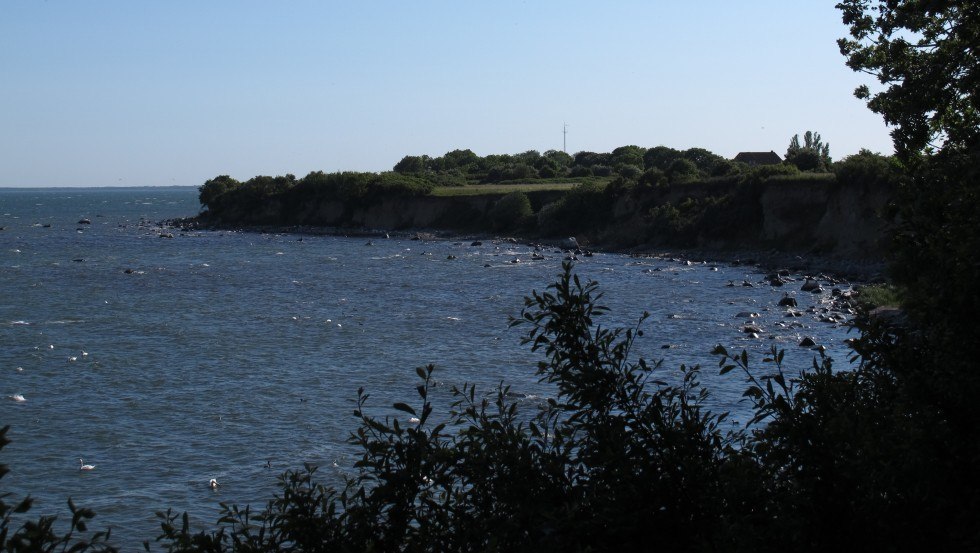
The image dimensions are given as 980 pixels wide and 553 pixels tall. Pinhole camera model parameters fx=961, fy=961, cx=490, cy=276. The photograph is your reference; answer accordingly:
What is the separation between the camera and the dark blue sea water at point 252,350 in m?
20.4

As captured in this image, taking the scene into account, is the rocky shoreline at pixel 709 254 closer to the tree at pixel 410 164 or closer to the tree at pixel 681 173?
the tree at pixel 681 173

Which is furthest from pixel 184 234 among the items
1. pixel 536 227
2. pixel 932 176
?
pixel 932 176

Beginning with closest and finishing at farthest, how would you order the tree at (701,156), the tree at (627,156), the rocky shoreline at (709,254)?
the rocky shoreline at (709,254) → the tree at (701,156) → the tree at (627,156)

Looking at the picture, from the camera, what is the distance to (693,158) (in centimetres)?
13962

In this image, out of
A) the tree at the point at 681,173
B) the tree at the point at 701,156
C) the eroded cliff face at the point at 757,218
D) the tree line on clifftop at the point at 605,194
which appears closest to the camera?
the eroded cliff face at the point at 757,218

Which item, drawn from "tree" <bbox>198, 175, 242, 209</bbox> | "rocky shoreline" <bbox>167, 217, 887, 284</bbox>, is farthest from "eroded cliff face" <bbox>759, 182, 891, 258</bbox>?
"tree" <bbox>198, 175, 242, 209</bbox>

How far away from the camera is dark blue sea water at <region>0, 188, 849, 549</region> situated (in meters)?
20.4

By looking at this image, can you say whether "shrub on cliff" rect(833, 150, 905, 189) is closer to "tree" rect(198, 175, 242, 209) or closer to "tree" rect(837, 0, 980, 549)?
"tree" rect(837, 0, 980, 549)

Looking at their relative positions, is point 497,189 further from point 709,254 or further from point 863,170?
point 863,170

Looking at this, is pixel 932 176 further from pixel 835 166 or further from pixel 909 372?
pixel 835 166

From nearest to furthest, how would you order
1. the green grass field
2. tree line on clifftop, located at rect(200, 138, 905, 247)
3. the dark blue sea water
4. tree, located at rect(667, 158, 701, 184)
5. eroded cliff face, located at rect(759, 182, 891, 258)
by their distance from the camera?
the dark blue sea water < eroded cliff face, located at rect(759, 182, 891, 258) < tree line on clifftop, located at rect(200, 138, 905, 247) < tree, located at rect(667, 158, 701, 184) < the green grass field

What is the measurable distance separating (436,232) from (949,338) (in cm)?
9529

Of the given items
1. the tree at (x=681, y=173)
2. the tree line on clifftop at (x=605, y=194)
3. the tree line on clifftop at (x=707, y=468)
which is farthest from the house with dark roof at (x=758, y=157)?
the tree line on clifftop at (x=707, y=468)

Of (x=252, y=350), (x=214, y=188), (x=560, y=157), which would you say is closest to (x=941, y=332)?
(x=252, y=350)
